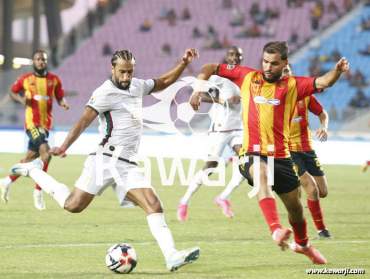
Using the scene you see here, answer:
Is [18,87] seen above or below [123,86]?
below

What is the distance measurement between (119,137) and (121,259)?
1286 mm

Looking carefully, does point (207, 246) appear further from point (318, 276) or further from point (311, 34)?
point (311, 34)

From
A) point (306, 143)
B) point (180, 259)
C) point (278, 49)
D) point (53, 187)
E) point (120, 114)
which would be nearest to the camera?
point (180, 259)

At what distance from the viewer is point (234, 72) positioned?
958 centimetres

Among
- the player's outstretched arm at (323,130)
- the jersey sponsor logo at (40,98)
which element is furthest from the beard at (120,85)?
the jersey sponsor logo at (40,98)

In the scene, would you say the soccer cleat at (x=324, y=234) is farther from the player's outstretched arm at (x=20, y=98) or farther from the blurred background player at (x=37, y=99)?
the player's outstretched arm at (x=20, y=98)

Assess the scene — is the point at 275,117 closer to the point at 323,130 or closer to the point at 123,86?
the point at 123,86

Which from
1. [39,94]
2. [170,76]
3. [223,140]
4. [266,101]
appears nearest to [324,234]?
[266,101]

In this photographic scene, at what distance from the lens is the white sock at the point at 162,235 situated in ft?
28.6

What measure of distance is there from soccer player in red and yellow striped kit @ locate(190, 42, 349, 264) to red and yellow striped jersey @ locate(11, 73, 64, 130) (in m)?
7.01

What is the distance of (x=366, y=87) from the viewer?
120 ft

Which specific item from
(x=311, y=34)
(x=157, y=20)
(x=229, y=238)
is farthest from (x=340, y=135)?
(x=229, y=238)

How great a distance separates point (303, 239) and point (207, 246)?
162 cm

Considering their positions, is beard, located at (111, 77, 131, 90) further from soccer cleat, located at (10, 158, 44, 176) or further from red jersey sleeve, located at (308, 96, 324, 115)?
red jersey sleeve, located at (308, 96, 324, 115)
